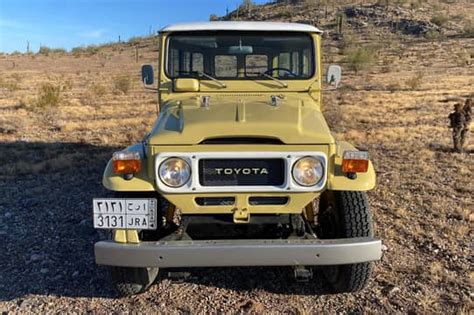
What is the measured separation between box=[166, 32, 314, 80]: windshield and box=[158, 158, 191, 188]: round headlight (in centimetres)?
163

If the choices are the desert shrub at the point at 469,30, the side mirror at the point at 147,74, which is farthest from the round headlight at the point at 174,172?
the desert shrub at the point at 469,30

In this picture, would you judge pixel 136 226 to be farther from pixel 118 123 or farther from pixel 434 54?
pixel 434 54

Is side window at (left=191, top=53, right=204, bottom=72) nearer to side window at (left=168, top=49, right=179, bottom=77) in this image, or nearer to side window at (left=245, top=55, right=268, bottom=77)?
side window at (left=168, top=49, right=179, bottom=77)

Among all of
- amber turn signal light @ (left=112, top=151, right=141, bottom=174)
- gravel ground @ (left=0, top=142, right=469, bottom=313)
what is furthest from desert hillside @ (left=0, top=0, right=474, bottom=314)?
amber turn signal light @ (left=112, top=151, right=141, bottom=174)

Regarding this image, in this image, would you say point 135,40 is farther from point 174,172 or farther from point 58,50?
point 174,172

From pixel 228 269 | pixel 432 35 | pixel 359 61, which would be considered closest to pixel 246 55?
pixel 228 269

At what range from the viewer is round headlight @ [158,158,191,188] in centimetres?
364

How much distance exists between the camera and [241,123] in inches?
147

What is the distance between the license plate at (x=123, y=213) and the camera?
11.9 ft

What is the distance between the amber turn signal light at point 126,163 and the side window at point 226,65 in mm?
1624

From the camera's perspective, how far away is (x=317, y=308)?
4062 mm

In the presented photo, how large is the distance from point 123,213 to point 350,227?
161 cm

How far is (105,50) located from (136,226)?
197ft

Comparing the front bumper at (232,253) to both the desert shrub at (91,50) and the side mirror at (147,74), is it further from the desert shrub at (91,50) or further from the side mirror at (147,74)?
the desert shrub at (91,50)
